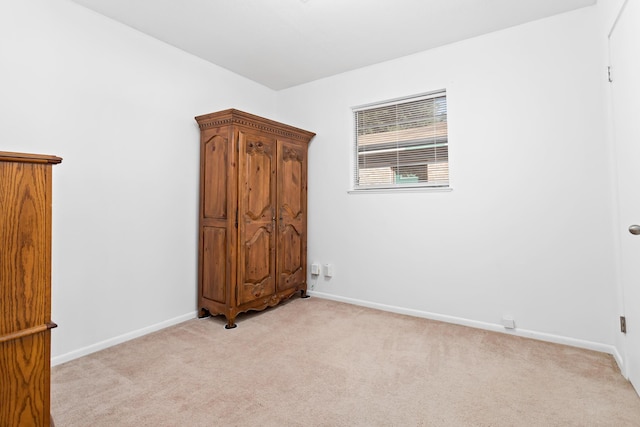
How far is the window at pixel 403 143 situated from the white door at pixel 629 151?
1.20 m

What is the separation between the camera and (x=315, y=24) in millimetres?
2596

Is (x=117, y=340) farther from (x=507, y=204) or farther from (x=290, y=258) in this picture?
(x=507, y=204)

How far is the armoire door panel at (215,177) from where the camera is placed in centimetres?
286

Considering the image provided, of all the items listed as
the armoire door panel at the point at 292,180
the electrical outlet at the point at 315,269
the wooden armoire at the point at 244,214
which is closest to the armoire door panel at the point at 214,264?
the wooden armoire at the point at 244,214

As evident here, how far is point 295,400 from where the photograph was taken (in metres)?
1.71

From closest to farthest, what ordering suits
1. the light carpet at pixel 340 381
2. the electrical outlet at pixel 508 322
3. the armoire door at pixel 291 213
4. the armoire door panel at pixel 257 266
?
the light carpet at pixel 340 381, the electrical outlet at pixel 508 322, the armoire door panel at pixel 257 266, the armoire door at pixel 291 213

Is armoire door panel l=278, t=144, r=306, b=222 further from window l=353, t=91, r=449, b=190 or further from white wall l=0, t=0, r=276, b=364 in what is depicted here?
white wall l=0, t=0, r=276, b=364

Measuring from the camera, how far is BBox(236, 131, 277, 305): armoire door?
287 cm

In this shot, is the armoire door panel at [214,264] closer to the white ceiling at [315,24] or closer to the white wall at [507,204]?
the white wall at [507,204]

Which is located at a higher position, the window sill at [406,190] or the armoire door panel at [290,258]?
the window sill at [406,190]

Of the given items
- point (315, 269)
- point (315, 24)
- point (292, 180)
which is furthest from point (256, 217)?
point (315, 24)

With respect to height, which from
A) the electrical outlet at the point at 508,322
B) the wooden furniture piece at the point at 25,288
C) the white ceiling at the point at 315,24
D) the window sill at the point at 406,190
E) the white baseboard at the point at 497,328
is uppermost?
the white ceiling at the point at 315,24

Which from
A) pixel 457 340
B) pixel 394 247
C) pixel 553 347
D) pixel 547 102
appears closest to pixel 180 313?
pixel 394 247

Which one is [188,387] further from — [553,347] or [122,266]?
[553,347]
